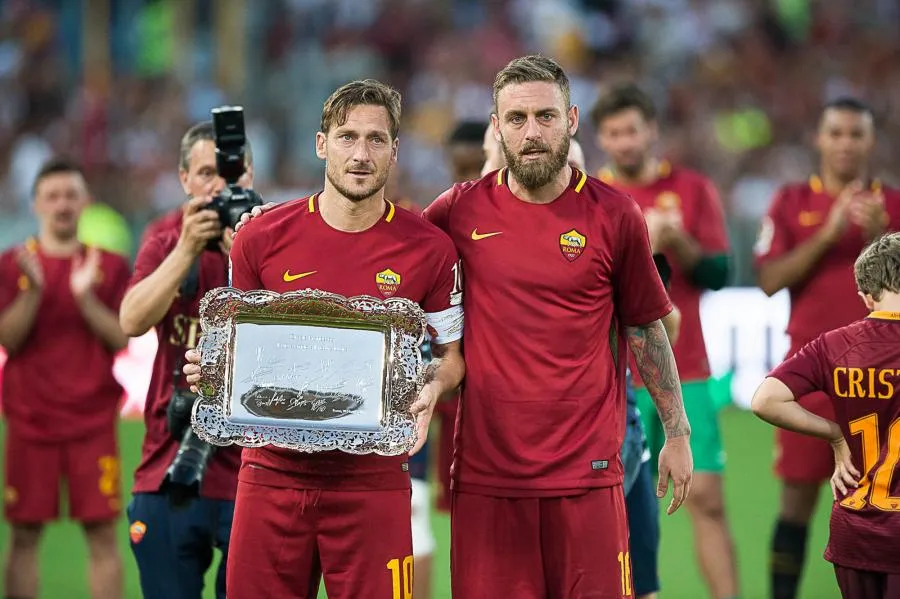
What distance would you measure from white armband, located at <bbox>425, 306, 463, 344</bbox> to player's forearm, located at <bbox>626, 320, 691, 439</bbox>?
609 millimetres

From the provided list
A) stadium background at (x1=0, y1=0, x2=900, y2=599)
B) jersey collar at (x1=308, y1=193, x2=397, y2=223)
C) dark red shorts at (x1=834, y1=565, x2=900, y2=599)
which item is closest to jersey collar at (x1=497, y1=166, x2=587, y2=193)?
jersey collar at (x1=308, y1=193, x2=397, y2=223)

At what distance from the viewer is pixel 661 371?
4637mm

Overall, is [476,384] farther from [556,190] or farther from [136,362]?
[136,362]

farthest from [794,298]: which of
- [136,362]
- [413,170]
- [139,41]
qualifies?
[139,41]

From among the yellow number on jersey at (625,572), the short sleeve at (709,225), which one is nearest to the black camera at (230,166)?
the yellow number on jersey at (625,572)

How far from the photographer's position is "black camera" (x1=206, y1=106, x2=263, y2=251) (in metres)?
4.86

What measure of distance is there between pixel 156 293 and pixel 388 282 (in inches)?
42.2

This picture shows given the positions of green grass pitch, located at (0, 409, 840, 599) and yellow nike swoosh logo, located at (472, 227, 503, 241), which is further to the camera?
green grass pitch, located at (0, 409, 840, 599)

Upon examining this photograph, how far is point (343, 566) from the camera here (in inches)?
167

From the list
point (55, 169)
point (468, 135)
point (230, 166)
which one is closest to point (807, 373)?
point (230, 166)

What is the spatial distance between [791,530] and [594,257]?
2925 mm

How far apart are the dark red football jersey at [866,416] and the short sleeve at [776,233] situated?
238 cm

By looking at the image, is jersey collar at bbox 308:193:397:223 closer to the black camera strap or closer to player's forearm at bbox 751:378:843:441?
the black camera strap

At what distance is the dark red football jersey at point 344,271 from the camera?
13.9 ft
